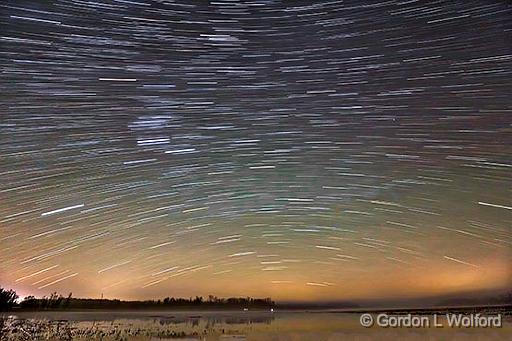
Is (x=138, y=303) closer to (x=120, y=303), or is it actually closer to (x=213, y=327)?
(x=120, y=303)

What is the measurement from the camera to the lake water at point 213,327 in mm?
1408

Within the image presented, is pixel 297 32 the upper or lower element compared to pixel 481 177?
upper

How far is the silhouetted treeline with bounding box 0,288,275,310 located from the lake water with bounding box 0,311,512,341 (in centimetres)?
2

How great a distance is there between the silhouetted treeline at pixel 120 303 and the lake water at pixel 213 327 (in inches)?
0.7

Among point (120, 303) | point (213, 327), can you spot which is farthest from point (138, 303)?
point (213, 327)

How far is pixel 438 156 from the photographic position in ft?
4.99

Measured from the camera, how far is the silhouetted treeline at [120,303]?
4.63ft

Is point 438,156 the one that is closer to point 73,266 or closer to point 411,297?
point 411,297

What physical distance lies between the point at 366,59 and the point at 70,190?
92 cm

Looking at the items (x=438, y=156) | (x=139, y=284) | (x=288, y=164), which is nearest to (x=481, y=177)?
(x=438, y=156)

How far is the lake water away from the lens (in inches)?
55.4

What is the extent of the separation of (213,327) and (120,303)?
26 centimetres

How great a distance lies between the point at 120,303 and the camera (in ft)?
4.68

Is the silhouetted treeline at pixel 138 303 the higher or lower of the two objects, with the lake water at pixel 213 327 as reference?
higher
